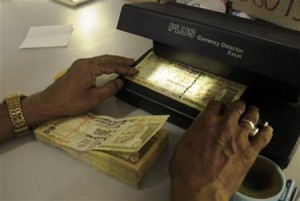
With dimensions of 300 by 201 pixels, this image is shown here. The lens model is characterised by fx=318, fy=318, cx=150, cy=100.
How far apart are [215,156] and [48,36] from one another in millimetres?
799

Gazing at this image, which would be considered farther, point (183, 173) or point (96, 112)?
point (96, 112)

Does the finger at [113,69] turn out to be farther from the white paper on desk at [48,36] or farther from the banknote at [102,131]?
the white paper on desk at [48,36]

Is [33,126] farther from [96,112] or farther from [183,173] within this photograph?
[183,173]

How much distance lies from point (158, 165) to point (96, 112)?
21 centimetres

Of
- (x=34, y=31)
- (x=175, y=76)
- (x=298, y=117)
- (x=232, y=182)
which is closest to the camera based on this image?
(x=232, y=182)

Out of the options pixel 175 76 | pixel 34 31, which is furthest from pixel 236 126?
pixel 34 31

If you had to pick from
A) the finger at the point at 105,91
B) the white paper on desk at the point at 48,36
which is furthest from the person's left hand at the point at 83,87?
the white paper on desk at the point at 48,36

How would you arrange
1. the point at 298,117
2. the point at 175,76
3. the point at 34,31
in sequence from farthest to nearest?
the point at 34,31 < the point at 175,76 < the point at 298,117

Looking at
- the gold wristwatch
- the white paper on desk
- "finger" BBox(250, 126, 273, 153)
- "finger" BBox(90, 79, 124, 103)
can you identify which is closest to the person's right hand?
"finger" BBox(250, 126, 273, 153)

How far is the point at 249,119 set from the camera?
0.57 meters

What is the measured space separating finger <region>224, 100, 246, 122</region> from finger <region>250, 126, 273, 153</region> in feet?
0.15

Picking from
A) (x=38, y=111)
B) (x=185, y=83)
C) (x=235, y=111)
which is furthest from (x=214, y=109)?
(x=38, y=111)

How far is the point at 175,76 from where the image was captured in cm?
74

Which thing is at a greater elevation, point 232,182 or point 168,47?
point 168,47
